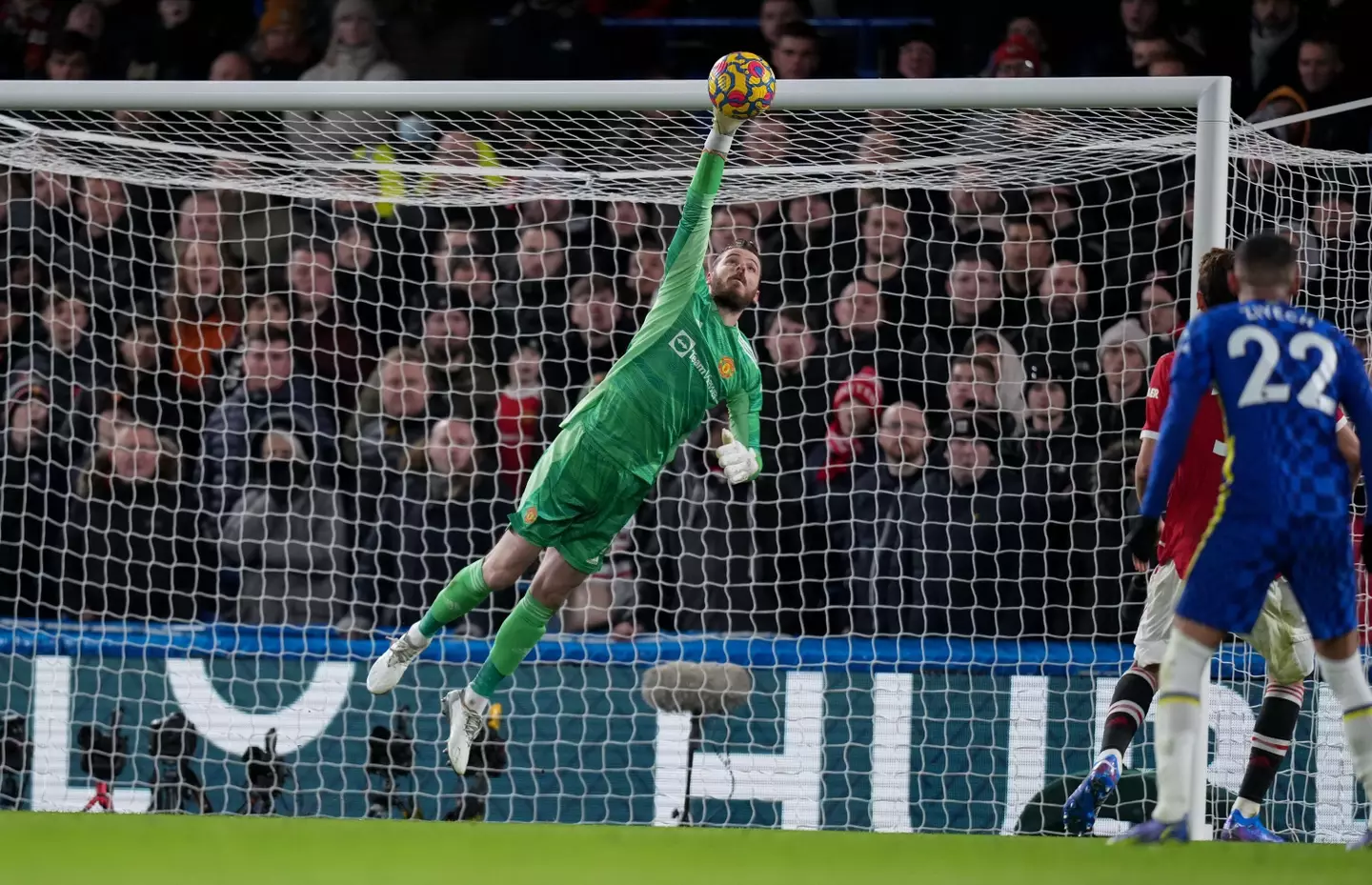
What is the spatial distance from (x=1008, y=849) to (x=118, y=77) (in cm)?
765

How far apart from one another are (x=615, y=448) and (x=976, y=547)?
7.90 feet

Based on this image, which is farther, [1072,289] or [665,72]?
[665,72]

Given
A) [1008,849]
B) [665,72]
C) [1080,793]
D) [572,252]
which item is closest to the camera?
[1008,849]

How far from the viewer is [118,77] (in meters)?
10.2

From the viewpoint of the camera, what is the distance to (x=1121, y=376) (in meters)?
7.61

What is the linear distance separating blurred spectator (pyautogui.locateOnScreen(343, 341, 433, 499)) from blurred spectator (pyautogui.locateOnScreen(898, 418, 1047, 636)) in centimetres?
244

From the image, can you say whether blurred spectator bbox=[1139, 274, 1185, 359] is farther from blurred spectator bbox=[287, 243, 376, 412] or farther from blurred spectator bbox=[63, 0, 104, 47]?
blurred spectator bbox=[63, 0, 104, 47]

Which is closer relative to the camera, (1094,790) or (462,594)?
(1094,790)

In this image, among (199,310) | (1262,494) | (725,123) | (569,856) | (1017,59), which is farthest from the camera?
(1017,59)

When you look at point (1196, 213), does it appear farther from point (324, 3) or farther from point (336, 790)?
point (324, 3)

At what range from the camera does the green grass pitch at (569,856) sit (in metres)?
4.33

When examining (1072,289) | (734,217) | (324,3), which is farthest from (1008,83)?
(324,3)

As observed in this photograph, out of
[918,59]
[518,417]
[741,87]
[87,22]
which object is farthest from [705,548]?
[87,22]

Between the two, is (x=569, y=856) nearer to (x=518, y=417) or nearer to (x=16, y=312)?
(x=518, y=417)
